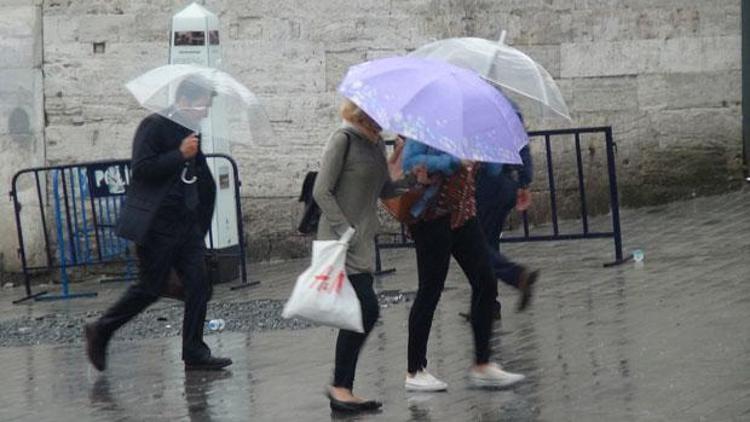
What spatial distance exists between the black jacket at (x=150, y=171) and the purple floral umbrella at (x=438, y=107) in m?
1.76

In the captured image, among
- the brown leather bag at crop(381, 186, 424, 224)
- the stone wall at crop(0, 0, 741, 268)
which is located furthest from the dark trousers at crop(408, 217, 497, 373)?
the stone wall at crop(0, 0, 741, 268)

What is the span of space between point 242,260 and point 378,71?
17.5ft

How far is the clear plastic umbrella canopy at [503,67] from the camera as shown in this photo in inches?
336

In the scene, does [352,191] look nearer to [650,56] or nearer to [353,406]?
[353,406]

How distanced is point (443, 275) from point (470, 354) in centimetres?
110

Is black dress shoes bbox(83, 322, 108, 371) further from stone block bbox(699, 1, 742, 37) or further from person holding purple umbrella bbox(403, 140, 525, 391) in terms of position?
stone block bbox(699, 1, 742, 37)

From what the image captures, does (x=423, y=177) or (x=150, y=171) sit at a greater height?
(x=150, y=171)

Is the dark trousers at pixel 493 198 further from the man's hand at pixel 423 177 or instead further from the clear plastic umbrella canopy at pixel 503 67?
the man's hand at pixel 423 177

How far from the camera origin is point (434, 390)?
7953 mm

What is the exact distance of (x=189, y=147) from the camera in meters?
8.79

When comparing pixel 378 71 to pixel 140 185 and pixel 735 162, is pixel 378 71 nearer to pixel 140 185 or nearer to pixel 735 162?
pixel 140 185

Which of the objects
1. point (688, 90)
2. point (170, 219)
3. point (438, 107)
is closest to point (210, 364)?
point (170, 219)

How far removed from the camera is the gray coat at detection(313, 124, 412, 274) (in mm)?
7488

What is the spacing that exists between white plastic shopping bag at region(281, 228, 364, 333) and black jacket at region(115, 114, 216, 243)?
1.68m
